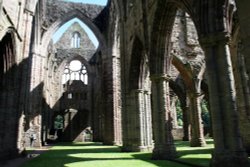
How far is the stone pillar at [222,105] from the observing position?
5586 millimetres

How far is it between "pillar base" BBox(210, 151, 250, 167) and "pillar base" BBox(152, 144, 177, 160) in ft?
10.8

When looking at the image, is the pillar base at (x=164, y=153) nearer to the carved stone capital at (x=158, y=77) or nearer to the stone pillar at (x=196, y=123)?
the carved stone capital at (x=158, y=77)

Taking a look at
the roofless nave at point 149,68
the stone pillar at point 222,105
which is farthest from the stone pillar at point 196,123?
the stone pillar at point 222,105

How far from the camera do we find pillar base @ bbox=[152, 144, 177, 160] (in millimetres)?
8867

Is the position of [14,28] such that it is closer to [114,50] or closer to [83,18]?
[114,50]

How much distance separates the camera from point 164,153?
29.3 feet

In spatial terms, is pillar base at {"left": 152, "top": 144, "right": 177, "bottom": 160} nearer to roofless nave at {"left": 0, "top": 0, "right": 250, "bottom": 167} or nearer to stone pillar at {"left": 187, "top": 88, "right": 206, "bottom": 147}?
roofless nave at {"left": 0, "top": 0, "right": 250, "bottom": 167}

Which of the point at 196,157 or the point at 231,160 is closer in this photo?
the point at 231,160

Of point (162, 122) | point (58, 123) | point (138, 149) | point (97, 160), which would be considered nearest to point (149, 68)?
point (162, 122)

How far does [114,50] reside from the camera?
20453 mm

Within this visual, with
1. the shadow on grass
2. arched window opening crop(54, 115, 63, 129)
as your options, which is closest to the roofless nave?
the shadow on grass

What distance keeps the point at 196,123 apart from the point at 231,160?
10.2 metres

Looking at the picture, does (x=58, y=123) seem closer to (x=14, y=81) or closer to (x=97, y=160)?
(x=14, y=81)

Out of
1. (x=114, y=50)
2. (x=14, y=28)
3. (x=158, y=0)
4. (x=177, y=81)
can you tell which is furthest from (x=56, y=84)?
(x=158, y=0)
